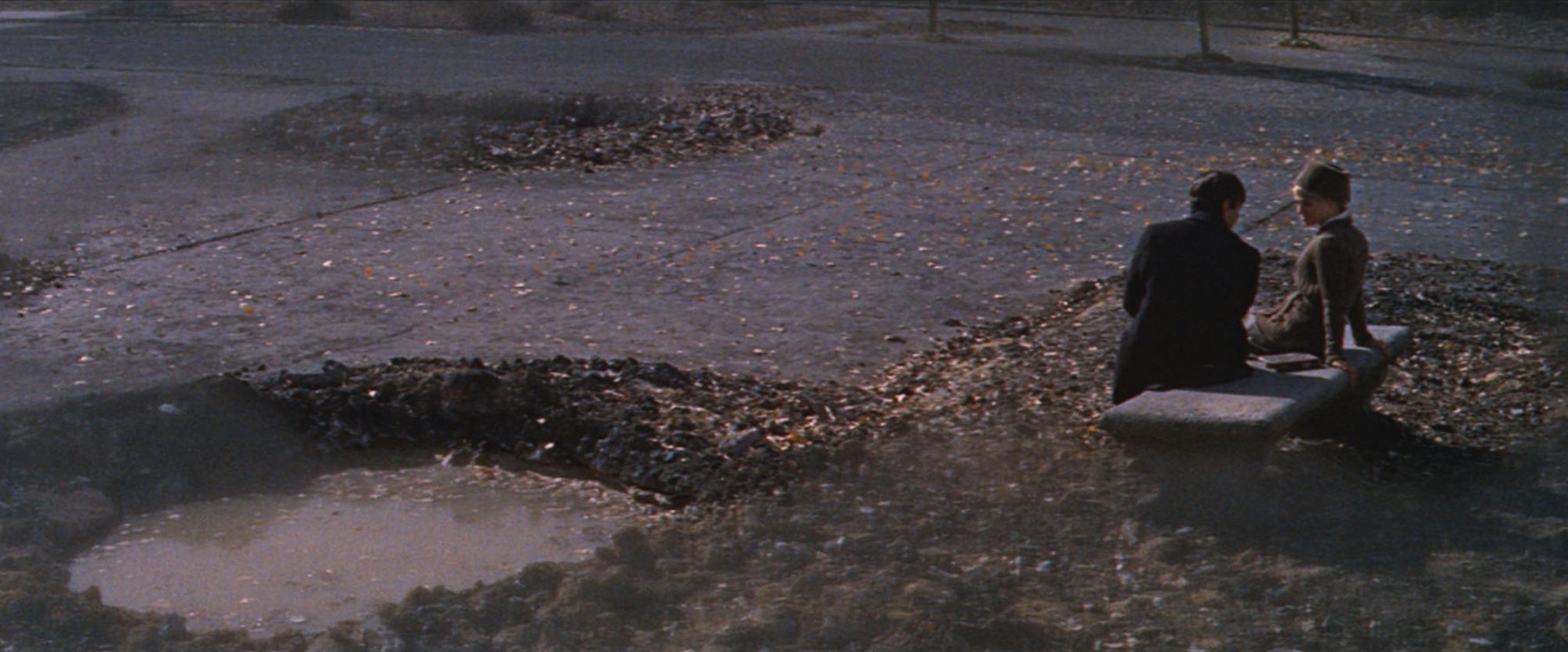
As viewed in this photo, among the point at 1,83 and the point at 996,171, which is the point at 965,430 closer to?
the point at 996,171

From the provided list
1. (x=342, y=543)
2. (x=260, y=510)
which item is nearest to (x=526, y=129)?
(x=260, y=510)

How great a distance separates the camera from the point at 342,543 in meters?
4.93

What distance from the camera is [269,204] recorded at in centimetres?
1024

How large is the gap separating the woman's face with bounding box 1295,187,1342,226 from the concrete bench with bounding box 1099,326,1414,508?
1.61ft

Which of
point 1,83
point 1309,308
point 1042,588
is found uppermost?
point 1,83

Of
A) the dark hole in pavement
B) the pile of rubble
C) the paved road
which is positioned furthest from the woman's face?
the pile of rubble

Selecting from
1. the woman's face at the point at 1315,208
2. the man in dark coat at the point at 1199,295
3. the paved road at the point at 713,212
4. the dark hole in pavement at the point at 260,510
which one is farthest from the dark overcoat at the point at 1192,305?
the dark hole in pavement at the point at 260,510

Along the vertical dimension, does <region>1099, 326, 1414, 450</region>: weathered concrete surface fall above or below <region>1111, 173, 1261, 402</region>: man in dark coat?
below

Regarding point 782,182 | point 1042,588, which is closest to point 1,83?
point 782,182

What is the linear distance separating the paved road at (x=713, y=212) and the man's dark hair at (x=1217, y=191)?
1.76 meters

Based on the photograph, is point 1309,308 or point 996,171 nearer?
point 1309,308

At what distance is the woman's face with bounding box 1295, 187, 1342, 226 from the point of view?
5.43 meters

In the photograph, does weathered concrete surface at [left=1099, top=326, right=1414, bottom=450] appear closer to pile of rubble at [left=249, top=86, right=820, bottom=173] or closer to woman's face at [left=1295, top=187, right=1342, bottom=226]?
woman's face at [left=1295, top=187, right=1342, bottom=226]

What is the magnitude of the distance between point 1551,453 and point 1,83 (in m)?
16.3
